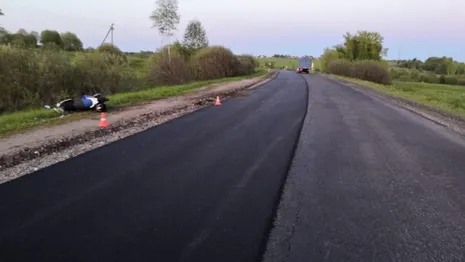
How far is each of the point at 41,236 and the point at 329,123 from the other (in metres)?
9.91

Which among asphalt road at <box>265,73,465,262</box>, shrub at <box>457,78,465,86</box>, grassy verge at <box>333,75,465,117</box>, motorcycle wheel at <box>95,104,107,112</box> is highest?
asphalt road at <box>265,73,465,262</box>

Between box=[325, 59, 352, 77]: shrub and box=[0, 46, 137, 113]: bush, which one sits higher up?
box=[0, 46, 137, 113]: bush

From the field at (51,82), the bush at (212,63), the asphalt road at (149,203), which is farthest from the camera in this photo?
the bush at (212,63)

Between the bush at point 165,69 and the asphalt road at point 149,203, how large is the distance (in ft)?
80.1

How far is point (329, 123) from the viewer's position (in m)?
12.6

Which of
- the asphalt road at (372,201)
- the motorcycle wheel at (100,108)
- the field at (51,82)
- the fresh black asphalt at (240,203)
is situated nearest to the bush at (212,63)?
the field at (51,82)

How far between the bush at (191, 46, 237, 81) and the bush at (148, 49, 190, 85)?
6.56 m

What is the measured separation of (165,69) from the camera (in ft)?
110

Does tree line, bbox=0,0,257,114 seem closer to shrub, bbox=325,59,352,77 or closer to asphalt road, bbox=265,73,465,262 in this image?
asphalt road, bbox=265,73,465,262

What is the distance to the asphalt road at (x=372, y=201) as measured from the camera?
4.07 metres

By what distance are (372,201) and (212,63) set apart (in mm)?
39644

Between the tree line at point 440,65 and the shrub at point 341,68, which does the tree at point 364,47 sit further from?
the tree line at point 440,65

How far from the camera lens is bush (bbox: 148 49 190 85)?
33.1 meters

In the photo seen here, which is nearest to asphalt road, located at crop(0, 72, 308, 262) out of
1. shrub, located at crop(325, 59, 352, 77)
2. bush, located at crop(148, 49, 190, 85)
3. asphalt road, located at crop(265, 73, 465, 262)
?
asphalt road, located at crop(265, 73, 465, 262)
